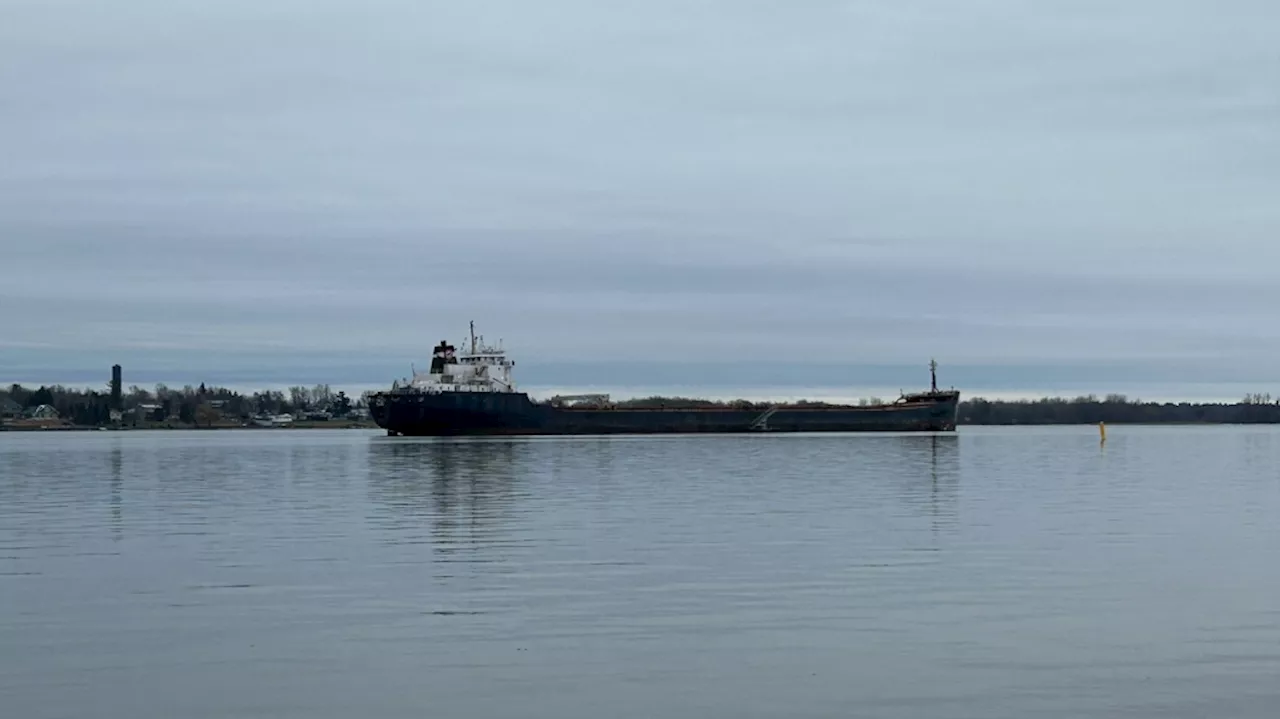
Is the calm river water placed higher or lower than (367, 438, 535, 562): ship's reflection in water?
lower

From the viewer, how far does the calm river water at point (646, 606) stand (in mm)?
11977

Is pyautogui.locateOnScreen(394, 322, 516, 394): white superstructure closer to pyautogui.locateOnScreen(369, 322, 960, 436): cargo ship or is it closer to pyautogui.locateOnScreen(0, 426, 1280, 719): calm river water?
pyautogui.locateOnScreen(369, 322, 960, 436): cargo ship

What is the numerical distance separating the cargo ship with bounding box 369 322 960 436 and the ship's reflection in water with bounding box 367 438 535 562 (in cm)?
3359

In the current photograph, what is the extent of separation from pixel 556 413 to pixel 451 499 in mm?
68110

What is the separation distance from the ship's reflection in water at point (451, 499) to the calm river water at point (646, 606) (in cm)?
17

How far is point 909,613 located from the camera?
1582 centimetres

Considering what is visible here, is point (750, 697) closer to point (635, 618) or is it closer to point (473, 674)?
point (473, 674)

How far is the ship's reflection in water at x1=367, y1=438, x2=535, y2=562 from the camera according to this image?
24078 millimetres

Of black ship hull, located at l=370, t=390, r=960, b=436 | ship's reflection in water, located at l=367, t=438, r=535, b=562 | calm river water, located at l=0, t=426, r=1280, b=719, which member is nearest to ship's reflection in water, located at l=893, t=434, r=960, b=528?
calm river water, located at l=0, t=426, r=1280, b=719

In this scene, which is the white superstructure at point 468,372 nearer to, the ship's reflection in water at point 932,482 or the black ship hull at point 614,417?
the black ship hull at point 614,417

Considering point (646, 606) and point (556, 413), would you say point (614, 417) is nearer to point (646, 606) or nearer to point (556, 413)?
point (556, 413)

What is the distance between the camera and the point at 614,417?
349ft

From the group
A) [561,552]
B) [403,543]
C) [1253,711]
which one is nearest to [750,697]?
[1253,711]

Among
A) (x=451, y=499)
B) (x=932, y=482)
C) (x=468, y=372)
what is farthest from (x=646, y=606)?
(x=468, y=372)
